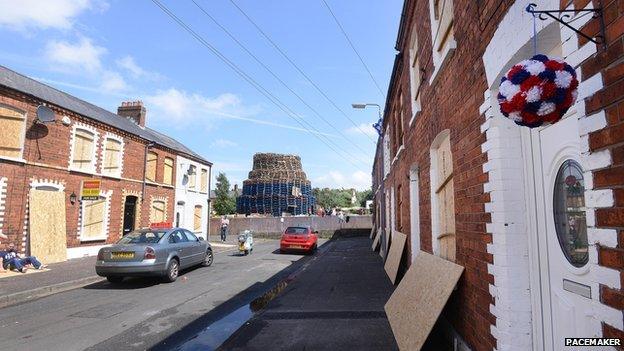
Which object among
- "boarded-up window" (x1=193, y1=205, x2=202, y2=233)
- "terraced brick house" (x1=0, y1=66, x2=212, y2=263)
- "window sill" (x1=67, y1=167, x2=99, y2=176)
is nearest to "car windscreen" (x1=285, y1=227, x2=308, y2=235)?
"terraced brick house" (x1=0, y1=66, x2=212, y2=263)

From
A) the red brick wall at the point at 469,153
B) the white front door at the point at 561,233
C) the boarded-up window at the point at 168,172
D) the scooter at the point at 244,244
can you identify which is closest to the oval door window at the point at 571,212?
the white front door at the point at 561,233

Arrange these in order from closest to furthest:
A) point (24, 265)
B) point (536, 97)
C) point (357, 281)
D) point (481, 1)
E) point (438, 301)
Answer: point (536, 97) → point (481, 1) → point (438, 301) → point (357, 281) → point (24, 265)

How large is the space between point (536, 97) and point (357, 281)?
9.26m

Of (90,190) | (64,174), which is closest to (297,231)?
(90,190)

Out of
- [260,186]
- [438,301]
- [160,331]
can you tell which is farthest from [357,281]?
[260,186]

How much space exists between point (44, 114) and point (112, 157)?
4.70 m

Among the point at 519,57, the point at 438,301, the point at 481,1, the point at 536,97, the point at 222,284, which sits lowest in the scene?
the point at 222,284

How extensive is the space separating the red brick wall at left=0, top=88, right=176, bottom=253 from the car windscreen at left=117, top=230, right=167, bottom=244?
562 cm

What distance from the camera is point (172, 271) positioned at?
11258mm

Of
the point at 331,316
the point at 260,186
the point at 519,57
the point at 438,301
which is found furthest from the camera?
the point at 260,186

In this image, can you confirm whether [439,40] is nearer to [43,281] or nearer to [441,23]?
[441,23]

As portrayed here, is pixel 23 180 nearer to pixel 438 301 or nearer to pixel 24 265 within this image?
pixel 24 265

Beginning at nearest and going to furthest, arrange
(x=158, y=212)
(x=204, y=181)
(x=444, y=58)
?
(x=444, y=58), (x=158, y=212), (x=204, y=181)

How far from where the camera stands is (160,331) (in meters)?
6.36
